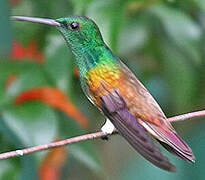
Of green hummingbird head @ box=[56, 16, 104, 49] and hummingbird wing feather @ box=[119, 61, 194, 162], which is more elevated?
green hummingbird head @ box=[56, 16, 104, 49]

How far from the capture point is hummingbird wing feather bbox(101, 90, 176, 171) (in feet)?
5.66

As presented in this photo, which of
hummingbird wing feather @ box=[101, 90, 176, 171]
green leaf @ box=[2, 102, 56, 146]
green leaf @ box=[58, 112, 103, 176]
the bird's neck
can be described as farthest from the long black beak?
green leaf @ box=[58, 112, 103, 176]

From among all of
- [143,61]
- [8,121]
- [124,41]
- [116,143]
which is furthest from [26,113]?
[116,143]

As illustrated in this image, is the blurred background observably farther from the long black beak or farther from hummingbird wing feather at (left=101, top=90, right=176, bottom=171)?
hummingbird wing feather at (left=101, top=90, right=176, bottom=171)

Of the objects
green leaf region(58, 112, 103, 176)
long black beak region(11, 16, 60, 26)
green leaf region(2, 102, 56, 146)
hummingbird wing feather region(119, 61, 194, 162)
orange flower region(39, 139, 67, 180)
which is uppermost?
long black beak region(11, 16, 60, 26)

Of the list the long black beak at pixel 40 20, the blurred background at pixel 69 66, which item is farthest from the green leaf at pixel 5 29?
the long black beak at pixel 40 20

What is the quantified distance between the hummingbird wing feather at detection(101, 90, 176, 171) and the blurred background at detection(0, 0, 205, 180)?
7.1 inches

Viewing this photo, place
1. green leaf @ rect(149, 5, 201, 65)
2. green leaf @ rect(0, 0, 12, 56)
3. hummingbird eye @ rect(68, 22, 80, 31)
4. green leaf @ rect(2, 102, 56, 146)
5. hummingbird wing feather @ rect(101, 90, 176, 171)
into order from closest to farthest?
hummingbird wing feather @ rect(101, 90, 176, 171) → hummingbird eye @ rect(68, 22, 80, 31) → green leaf @ rect(2, 102, 56, 146) → green leaf @ rect(149, 5, 201, 65) → green leaf @ rect(0, 0, 12, 56)

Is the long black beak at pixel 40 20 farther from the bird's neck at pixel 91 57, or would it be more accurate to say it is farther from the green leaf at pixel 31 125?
the green leaf at pixel 31 125

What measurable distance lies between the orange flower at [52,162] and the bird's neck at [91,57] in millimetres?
455

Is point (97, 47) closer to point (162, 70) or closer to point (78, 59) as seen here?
point (78, 59)

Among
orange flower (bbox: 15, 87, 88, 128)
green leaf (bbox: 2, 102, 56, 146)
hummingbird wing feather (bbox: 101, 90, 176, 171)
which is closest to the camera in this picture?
hummingbird wing feather (bbox: 101, 90, 176, 171)

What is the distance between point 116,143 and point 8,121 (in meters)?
1.10

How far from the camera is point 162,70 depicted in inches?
110
